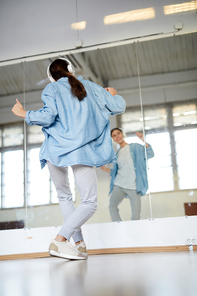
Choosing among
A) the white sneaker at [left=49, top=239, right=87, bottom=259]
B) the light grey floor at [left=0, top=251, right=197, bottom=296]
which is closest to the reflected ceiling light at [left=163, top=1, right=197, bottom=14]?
the white sneaker at [left=49, top=239, right=87, bottom=259]

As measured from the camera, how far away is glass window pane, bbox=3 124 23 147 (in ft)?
10.5

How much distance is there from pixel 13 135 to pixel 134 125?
49.9 inches

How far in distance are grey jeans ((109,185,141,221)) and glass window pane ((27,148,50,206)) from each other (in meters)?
0.69

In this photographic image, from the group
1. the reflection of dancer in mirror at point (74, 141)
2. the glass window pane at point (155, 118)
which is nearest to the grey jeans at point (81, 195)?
the reflection of dancer in mirror at point (74, 141)

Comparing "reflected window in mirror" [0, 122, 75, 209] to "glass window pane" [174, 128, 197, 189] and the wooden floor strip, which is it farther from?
"glass window pane" [174, 128, 197, 189]

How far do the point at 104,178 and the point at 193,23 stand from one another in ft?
5.59

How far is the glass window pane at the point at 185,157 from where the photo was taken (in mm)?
2719

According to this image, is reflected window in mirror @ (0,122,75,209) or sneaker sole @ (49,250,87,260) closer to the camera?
sneaker sole @ (49,250,87,260)

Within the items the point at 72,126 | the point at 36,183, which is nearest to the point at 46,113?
the point at 72,126

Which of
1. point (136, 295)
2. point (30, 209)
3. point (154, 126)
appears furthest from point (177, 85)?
point (136, 295)

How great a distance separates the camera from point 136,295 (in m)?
0.80

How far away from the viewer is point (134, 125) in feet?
9.79

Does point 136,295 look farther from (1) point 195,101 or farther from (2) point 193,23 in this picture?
(2) point 193,23

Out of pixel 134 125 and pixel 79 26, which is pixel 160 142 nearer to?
pixel 134 125
